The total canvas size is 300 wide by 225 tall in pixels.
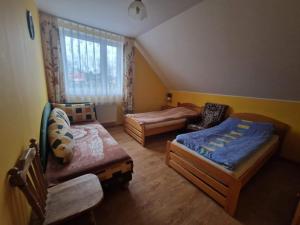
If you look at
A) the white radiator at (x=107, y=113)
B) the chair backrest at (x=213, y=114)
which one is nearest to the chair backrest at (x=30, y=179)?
the white radiator at (x=107, y=113)

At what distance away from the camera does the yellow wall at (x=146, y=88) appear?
4000mm

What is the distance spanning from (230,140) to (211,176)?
31.8 inches

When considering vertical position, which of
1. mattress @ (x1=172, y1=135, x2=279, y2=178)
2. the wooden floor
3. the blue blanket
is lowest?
the wooden floor

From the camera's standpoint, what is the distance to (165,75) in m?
4.14

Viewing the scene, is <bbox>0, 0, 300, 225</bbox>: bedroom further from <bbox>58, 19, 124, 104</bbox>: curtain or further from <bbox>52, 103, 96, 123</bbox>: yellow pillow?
<bbox>52, 103, 96, 123</bbox>: yellow pillow

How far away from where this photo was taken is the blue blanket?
1623 mm

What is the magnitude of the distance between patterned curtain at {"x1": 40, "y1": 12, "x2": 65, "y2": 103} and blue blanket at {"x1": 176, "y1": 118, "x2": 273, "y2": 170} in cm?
252

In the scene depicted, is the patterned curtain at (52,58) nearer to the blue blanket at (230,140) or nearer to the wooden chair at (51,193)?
the wooden chair at (51,193)

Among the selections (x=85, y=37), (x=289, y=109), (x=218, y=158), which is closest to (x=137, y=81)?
(x=85, y=37)

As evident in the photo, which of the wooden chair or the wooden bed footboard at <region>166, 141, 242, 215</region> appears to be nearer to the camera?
the wooden chair

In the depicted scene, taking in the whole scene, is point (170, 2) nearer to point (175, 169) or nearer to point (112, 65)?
point (112, 65)

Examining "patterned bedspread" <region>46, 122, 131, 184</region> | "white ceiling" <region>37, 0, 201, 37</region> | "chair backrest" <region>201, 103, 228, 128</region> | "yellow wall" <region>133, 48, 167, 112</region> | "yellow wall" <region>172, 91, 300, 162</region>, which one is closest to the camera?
"patterned bedspread" <region>46, 122, 131, 184</region>

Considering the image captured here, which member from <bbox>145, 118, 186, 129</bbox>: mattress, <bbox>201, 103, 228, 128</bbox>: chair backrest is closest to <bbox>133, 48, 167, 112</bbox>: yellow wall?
<bbox>145, 118, 186, 129</bbox>: mattress

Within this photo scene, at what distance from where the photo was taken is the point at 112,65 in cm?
335
